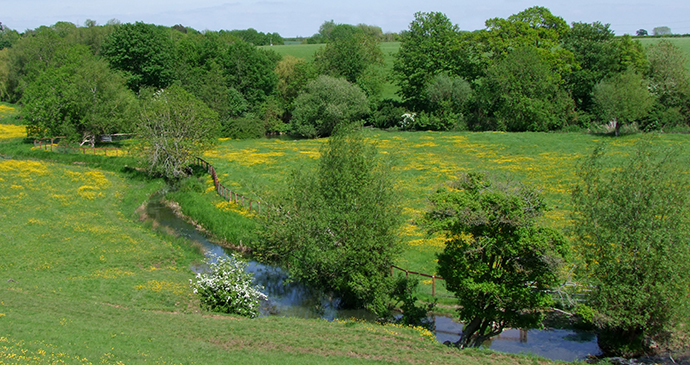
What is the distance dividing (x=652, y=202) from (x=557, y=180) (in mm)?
28395

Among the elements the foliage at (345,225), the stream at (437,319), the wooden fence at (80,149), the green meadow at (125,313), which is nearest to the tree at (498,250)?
the green meadow at (125,313)

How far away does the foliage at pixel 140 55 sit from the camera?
3494 inches

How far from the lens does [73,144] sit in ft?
225

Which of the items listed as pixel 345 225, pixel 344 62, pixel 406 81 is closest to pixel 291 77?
pixel 344 62

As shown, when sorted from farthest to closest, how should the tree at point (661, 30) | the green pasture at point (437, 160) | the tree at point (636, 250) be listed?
the tree at point (661, 30)
the green pasture at point (437, 160)
the tree at point (636, 250)

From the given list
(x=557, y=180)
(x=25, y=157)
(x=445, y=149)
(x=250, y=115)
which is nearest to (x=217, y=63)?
(x=250, y=115)

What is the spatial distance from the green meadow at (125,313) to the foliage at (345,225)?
9.43ft

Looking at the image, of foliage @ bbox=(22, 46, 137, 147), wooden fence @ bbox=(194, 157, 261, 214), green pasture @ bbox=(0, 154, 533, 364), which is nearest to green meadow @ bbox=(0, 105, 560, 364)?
green pasture @ bbox=(0, 154, 533, 364)

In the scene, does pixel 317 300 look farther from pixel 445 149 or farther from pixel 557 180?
pixel 445 149

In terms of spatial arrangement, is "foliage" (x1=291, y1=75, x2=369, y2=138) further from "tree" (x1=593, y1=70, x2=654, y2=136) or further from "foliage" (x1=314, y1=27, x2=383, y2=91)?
"tree" (x1=593, y1=70, x2=654, y2=136)

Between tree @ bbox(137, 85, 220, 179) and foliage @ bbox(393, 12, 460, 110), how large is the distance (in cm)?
4622

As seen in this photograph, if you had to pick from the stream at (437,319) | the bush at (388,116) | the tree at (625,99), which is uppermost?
the tree at (625,99)

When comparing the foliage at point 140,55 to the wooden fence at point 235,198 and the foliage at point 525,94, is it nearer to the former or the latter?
the wooden fence at point 235,198

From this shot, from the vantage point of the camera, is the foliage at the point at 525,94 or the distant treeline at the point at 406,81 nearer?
the distant treeline at the point at 406,81
